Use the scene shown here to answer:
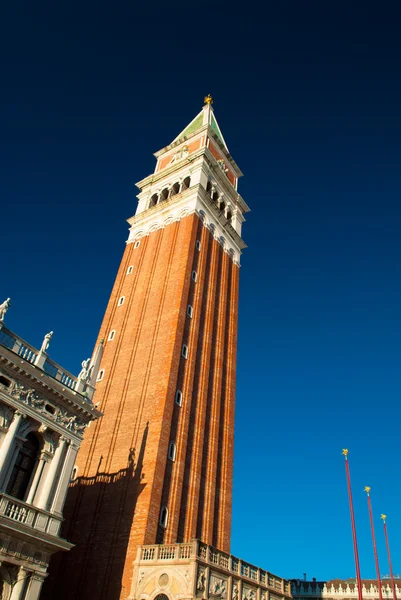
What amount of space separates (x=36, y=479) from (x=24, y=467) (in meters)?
0.74

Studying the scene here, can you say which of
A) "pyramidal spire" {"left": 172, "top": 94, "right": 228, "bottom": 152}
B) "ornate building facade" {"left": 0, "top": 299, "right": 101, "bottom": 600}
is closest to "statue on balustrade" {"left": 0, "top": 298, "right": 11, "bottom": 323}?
A: "ornate building facade" {"left": 0, "top": 299, "right": 101, "bottom": 600}

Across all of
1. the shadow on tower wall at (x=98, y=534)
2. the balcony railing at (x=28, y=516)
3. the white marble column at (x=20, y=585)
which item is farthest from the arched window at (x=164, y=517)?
the white marble column at (x=20, y=585)

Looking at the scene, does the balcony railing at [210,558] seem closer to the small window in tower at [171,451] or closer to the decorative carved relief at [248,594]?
the decorative carved relief at [248,594]

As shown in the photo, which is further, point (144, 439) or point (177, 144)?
point (177, 144)

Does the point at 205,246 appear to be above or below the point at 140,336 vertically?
above

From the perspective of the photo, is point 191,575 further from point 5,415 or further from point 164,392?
point 164,392

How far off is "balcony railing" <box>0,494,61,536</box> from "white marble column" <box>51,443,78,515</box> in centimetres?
55

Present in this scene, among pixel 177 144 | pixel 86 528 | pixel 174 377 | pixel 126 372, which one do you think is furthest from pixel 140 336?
pixel 177 144

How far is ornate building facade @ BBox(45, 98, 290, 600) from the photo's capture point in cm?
2559

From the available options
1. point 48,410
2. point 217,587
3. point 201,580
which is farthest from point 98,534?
point 48,410

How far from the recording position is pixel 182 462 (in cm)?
3127

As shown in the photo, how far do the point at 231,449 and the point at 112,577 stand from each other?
520 inches

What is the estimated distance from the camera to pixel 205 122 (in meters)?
57.3

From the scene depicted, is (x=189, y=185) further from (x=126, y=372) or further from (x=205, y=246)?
(x=126, y=372)
